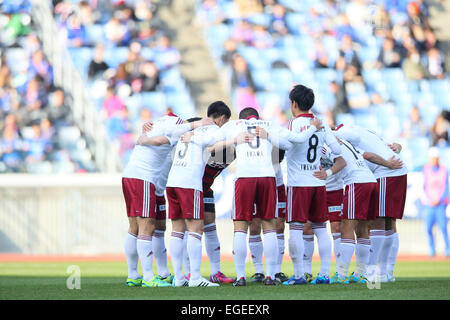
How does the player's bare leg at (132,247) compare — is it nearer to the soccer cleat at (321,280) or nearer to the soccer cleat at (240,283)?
the soccer cleat at (240,283)

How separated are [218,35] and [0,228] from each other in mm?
8420

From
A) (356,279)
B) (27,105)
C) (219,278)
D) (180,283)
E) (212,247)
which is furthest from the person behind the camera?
(27,105)

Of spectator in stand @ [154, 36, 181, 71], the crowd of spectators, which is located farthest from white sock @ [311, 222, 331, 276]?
spectator in stand @ [154, 36, 181, 71]

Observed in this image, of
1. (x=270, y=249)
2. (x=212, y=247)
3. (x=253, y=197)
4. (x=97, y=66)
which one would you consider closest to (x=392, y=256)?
(x=270, y=249)

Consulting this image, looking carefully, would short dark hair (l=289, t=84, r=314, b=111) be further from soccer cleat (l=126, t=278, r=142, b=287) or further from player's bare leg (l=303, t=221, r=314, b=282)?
soccer cleat (l=126, t=278, r=142, b=287)

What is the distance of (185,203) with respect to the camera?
33.0 ft

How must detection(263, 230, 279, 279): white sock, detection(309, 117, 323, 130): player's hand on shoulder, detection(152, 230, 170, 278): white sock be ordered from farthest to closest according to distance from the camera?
detection(152, 230, 170, 278): white sock
detection(309, 117, 323, 130): player's hand on shoulder
detection(263, 230, 279, 279): white sock

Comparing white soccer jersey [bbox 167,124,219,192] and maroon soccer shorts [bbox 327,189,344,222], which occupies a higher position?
white soccer jersey [bbox 167,124,219,192]

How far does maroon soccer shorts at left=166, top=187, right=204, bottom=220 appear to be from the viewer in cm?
1005

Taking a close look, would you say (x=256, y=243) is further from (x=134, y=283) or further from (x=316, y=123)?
(x=316, y=123)

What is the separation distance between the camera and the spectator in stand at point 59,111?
21875 millimetres

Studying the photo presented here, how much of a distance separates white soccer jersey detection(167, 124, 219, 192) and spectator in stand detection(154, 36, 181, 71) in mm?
13196

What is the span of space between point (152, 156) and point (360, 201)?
2.65 metres
